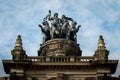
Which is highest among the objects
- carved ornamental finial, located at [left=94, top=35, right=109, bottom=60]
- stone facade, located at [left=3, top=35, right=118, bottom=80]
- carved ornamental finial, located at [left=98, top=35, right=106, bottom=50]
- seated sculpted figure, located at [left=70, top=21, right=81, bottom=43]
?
seated sculpted figure, located at [left=70, top=21, right=81, bottom=43]

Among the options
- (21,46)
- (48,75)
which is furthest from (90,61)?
(21,46)

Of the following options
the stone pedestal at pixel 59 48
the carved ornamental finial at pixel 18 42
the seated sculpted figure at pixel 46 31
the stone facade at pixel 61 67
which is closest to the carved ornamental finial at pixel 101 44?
the stone facade at pixel 61 67

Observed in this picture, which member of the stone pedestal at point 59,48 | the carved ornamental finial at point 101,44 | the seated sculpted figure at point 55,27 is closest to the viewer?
the carved ornamental finial at point 101,44

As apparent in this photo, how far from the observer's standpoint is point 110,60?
40906 millimetres

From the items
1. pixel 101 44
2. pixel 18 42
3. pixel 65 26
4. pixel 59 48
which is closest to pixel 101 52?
pixel 101 44

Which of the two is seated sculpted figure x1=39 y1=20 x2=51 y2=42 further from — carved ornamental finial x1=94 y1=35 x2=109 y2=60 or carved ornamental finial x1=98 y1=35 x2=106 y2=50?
carved ornamental finial x1=94 y1=35 x2=109 y2=60

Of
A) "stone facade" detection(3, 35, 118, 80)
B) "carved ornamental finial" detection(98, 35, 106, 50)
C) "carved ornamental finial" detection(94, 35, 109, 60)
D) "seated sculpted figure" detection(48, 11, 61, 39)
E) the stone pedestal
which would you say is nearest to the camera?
"stone facade" detection(3, 35, 118, 80)

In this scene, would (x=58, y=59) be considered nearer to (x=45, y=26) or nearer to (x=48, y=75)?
(x=48, y=75)

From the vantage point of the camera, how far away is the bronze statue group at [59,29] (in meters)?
46.8

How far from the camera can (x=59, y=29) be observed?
154 feet

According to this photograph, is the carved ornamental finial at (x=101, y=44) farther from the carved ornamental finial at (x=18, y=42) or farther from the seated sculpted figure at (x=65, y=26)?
the carved ornamental finial at (x=18, y=42)

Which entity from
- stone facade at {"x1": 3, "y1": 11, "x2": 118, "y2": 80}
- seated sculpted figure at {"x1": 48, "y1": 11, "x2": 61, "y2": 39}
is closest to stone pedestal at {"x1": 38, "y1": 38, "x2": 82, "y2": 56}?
seated sculpted figure at {"x1": 48, "y1": 11, "x2": 61, "y2": 39}

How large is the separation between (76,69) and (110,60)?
368 centimetres

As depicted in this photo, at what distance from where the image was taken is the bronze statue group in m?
46.8
